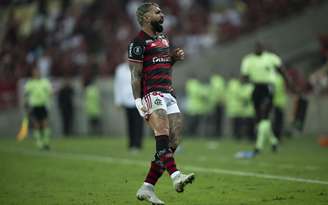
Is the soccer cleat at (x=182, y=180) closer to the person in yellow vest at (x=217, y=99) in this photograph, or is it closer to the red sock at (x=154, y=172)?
the red sock at (x=154, y=172)

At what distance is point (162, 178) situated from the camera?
43.8 feet

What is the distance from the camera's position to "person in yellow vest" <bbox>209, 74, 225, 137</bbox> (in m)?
30.2

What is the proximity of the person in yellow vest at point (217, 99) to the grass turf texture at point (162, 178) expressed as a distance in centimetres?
843

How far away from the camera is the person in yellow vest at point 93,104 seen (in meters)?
33.0

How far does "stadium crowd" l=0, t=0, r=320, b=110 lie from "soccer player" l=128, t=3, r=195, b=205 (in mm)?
21191

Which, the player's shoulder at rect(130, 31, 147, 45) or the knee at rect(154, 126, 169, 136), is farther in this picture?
the player's shoulder at rect(130, 31, 147, 45)

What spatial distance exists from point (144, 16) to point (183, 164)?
6763 millimetres

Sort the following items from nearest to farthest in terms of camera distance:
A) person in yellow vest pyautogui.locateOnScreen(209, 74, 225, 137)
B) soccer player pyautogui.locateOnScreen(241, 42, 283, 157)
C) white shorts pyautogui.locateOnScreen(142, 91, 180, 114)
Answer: white shorts pyautogui.locateOnScreen(142, 91, 180, 114) < soccer player pyautogui.locateOnScreen(241, 42, 283, 157) < person in yellow vest pyautogui.locateOnScreen(209, 74, 225, 137)

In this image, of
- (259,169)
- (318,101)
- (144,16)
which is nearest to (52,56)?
(318,101)

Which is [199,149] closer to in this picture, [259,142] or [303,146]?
[303,146]

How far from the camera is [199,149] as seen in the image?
22188 millimetres

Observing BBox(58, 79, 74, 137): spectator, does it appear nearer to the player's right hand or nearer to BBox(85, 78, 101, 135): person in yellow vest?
BBox(85, 78, 101, 135): person in yellow vest

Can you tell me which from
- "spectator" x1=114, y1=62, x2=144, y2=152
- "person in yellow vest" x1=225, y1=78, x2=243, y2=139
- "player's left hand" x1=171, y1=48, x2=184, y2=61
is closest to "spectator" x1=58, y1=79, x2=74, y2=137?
"person in yellow vest" x1=225, y1=78, x2=243, y2=139

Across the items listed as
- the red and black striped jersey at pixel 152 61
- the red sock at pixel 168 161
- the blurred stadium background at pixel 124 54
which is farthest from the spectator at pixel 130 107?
the red sock at pixel 168 161
